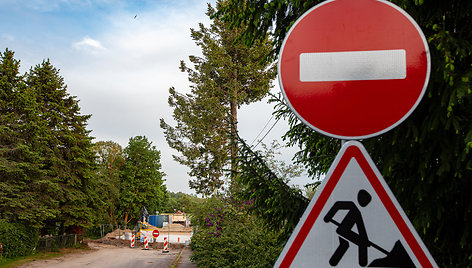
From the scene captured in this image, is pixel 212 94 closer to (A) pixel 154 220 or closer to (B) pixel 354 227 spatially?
(B) pixel 354 227

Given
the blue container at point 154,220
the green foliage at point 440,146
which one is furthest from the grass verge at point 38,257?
the blue container at point 154,220

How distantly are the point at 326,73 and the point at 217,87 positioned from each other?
22.1m

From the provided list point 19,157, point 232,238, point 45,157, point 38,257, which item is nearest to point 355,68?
point 232,238

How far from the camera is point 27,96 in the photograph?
25203 mm

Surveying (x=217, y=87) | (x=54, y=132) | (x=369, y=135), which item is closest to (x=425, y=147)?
(x=369, y=135)

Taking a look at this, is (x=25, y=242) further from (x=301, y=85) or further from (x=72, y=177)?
(x=301, y=85)

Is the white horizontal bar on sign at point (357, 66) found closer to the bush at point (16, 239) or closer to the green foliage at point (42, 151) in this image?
the green foliage at point (42, 151)

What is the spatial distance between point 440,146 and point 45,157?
28.4 m

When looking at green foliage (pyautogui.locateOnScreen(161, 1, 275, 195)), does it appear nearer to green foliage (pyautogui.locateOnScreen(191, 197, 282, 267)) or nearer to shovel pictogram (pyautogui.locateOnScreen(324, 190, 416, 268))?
green foliage (pyautogui.locateOnScreen(191, 197, 282, 267))

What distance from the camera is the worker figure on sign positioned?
177 centimetres

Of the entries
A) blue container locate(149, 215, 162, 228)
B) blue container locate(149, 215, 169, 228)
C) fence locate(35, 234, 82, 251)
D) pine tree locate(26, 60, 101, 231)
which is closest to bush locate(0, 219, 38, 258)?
fence locate(35, 234, 82, 251)

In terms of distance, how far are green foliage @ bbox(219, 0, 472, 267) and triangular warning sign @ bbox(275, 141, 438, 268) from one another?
1.54m

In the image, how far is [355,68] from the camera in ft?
6.53

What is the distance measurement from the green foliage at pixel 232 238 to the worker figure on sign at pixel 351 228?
519cm
